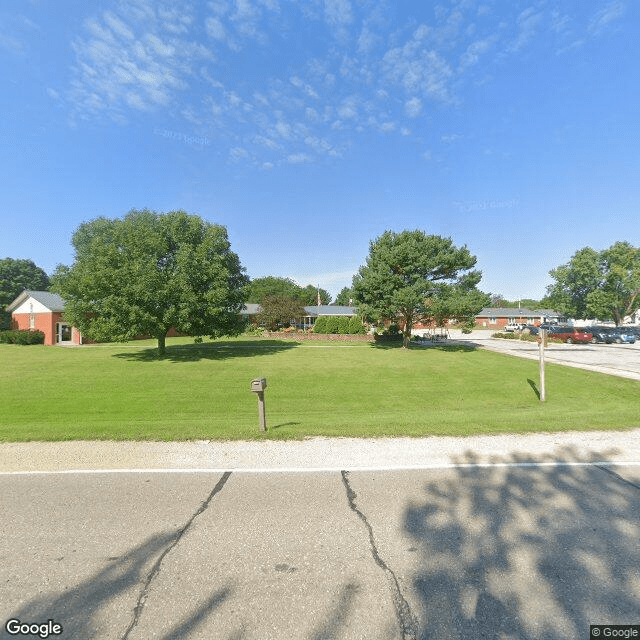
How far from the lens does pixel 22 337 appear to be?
A: 32.8 meters

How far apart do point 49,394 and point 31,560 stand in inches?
431

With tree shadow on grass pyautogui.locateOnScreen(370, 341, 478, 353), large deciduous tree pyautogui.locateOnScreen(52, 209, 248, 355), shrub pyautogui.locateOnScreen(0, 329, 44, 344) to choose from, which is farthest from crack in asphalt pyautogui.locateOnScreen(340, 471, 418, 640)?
→ shrub pyautogui.locateOnScreen(0, 329, 44, 344)

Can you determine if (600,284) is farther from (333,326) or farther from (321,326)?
(321,326)

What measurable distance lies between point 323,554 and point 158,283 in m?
20.3

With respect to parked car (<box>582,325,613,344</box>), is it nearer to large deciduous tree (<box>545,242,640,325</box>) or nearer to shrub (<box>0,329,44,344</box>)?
large deciduous tree (<box>545,242,640,325</box>)

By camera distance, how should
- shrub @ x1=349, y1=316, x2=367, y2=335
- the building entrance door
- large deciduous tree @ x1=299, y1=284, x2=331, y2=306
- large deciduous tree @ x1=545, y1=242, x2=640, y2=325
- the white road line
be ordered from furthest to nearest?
1. large deciduous tree @ x1=299, y1=284, x2=331, y2=306
2. large deciduous tree @ x1=545, y1=242, x2=640, y2=325
3. shrub @ x1=349, y1=316, x2=367, y2=335
4. the building entrance door
5. the white road line

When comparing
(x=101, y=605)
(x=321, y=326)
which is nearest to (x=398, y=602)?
(x=101, y=605)

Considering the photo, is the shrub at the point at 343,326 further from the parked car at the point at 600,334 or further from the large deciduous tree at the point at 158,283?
the parked car at the point at 600,334

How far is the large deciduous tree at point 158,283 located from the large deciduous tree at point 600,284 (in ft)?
152

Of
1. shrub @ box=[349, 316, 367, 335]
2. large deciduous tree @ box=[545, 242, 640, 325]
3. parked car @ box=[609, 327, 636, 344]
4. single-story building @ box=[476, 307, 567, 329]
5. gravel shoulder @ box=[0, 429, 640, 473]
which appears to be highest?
large deciduous tree @ box=[545, 242, 640, 325]

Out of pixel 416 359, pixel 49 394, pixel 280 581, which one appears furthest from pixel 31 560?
pixel 416 359

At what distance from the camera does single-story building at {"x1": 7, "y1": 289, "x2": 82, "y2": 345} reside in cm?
3466

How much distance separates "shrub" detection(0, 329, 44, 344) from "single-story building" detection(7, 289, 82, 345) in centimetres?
67

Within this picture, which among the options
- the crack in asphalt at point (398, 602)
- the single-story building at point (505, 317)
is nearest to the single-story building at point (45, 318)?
the crack in asphalt at point (398, 602)
